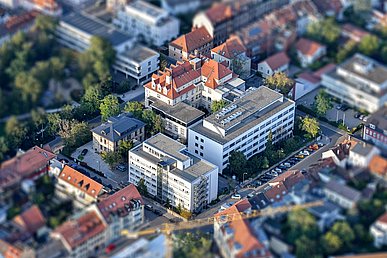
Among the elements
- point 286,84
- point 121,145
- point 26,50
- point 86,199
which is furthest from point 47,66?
point 86,199

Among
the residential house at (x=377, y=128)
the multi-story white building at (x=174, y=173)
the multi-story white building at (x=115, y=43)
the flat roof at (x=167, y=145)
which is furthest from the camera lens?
the multi-story white building at (x=115, y=43)

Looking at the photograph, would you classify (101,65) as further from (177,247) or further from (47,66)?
(177,247)

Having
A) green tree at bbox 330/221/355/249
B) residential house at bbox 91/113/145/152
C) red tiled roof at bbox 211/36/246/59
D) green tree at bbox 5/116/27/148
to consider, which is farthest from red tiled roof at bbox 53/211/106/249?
red tiled roof at bbox 211/36/246/59

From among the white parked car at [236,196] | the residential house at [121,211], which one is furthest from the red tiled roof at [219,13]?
the residential house at [121,211]

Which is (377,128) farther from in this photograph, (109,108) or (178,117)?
(109,108)

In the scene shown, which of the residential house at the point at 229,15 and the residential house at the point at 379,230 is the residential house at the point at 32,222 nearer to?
the residential house at the point at 379,230

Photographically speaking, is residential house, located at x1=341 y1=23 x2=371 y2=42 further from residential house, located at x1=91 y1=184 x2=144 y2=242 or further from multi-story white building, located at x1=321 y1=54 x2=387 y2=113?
residential house, located at x1=91 y1=184 x2=144 y2=242
